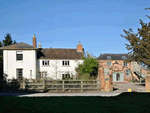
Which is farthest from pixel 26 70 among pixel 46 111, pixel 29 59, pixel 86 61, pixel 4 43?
pixel 46 111

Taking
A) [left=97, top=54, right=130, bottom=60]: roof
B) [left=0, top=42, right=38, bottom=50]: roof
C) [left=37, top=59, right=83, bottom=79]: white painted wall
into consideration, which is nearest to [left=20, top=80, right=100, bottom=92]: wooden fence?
[left=0, top=42, right=38, bottom=50]: roof

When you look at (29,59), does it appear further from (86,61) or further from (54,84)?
(54,84)

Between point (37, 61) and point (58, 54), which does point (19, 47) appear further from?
point (58, 54)

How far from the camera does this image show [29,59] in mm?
37188

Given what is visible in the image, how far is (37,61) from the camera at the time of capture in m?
39.2

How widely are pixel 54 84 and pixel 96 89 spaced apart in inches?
164

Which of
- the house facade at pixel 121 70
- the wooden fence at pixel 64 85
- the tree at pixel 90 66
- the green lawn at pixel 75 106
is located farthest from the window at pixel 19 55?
the green lawn at pixel 75 106

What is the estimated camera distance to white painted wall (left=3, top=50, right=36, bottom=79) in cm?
3672

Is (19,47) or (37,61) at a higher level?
(19,47)

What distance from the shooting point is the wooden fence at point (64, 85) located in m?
20.4

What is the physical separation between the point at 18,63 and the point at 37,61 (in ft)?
12.4

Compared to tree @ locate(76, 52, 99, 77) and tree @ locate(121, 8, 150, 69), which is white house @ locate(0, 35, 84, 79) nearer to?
tree @ locate(76, 52, 99, 77)

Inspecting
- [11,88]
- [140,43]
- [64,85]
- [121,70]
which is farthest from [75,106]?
[121,70]

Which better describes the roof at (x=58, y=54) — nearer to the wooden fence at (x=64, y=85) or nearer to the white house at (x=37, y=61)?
the white house at (x=37, y=61)
